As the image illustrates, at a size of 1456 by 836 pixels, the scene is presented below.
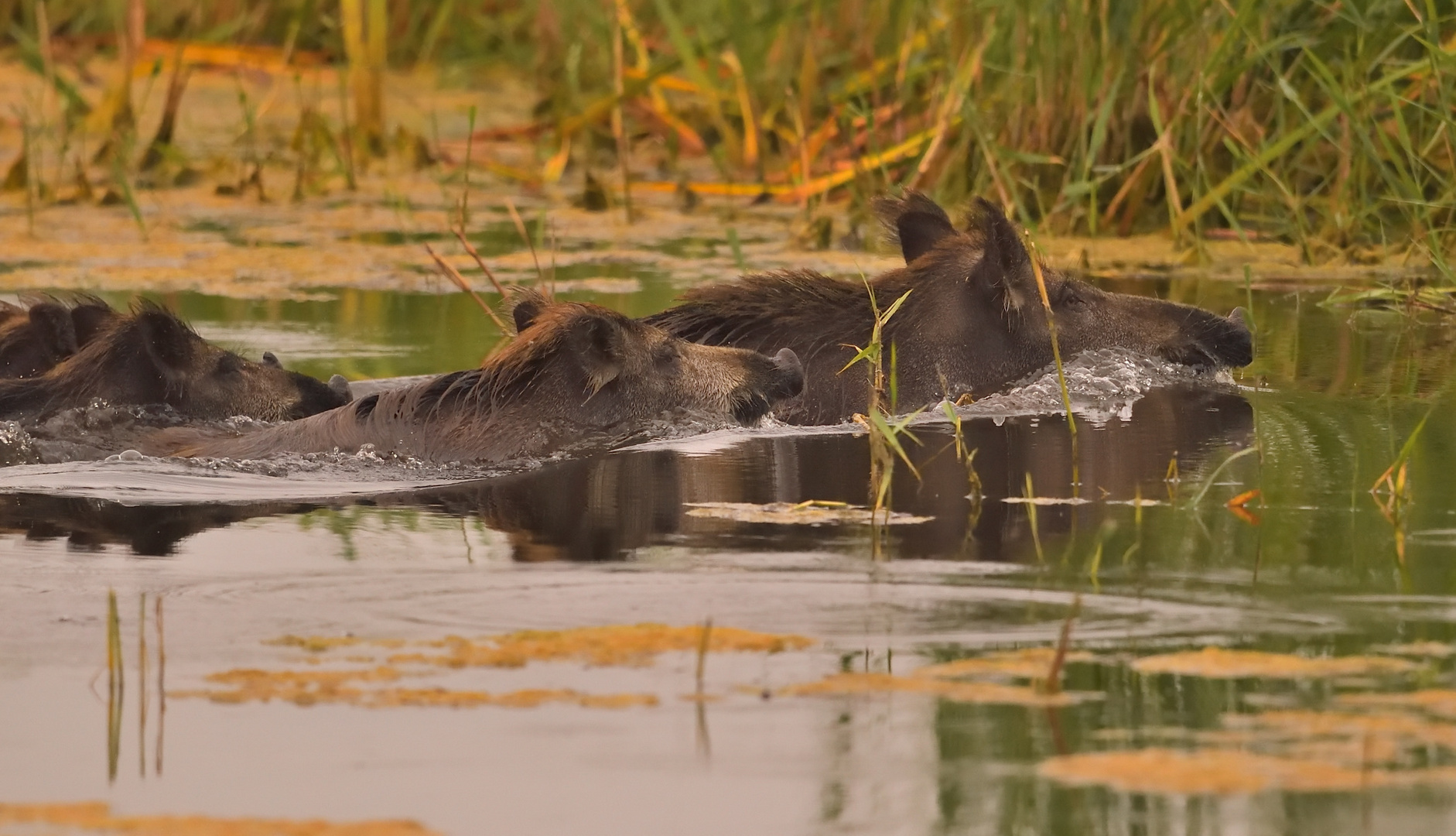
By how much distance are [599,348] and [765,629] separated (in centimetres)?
304

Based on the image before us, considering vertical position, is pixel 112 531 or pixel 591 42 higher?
pixel 591 42

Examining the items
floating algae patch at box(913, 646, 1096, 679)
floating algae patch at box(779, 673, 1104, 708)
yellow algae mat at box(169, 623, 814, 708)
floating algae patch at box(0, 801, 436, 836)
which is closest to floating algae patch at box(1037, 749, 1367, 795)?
floating algae patch at box(779, 673, 1104, 708)

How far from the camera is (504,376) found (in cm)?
736

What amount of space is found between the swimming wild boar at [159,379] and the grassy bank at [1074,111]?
12.7ft

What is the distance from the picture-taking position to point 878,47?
48.1ft

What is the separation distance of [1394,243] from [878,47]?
14.7 feet

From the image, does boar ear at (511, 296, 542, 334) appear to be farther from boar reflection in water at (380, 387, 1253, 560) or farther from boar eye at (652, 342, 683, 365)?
boar reflection in water at (380, 387, 1253, 560)

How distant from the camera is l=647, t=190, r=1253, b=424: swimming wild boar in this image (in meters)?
8.28

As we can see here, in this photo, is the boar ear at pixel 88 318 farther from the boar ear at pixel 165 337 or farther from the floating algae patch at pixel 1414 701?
the floating algae patch at pixel 1414 701

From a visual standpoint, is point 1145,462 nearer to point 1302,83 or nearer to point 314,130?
point 1302,83

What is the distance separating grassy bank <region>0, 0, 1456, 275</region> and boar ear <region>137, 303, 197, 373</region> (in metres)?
4.13

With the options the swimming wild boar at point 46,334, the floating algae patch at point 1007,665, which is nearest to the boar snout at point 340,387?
the swimming wild boar at point 46,334

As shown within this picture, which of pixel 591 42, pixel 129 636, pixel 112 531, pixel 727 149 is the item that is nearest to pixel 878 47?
pixel 727 149

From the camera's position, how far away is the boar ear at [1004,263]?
324 inches
